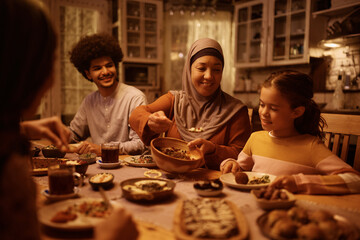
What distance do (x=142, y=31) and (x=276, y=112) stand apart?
4.30 metres

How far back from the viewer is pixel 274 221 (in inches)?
33.6

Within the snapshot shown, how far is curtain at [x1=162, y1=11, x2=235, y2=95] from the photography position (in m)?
5.80

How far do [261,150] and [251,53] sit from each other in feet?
13.6

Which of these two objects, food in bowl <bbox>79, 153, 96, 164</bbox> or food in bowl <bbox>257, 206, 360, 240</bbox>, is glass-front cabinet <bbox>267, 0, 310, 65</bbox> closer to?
food in bowl <bbox>79, 153, 96, 164</bbox>

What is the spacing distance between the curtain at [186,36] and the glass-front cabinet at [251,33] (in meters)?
0.43

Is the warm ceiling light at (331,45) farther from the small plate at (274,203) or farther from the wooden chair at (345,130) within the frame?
the small plate at (274,203)

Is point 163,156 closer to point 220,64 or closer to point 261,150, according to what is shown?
point 261,150

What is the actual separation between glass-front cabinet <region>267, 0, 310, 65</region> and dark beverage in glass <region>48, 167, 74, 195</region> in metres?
4.20

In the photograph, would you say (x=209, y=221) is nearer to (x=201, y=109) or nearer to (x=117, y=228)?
(x=117, y=228)

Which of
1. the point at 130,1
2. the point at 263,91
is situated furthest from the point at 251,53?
the point at 263,91

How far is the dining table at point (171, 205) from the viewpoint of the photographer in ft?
2.81

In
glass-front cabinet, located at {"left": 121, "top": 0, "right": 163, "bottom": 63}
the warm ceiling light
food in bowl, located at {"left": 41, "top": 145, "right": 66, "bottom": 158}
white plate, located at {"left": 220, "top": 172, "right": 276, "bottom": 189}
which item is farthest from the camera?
glass-front cabinet, located at {"left": 121, "top": 0, "right": 163, "bottom": 63}

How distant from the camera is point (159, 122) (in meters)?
1.74

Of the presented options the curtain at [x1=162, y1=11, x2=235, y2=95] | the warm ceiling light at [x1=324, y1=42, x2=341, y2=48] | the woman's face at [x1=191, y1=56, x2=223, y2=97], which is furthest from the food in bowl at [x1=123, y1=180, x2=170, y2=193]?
the curtain at [x1=162, y1=11, x2=235, y2=95]
